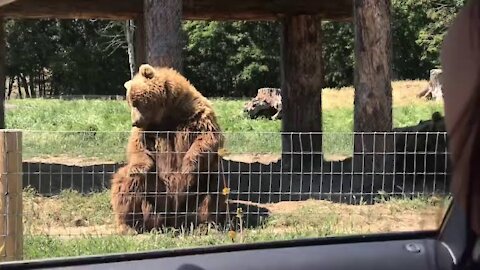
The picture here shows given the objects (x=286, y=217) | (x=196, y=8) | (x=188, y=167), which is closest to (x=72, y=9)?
(x=196, y=8)

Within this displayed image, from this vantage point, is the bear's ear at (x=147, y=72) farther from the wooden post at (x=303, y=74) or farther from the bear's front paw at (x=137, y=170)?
the wooden post at (x=303, y=74)

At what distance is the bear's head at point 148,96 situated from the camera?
292 inches

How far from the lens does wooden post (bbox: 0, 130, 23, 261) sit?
5293mm

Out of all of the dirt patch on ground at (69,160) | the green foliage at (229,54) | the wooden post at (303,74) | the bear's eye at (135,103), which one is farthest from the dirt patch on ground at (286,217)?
the green foliage at (229,54)

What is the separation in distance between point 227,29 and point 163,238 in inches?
1453

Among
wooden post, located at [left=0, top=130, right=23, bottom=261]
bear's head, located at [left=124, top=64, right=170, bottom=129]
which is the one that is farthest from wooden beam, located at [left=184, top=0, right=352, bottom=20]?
wooden post, located at [left=0, top=130, right=23, bottom=261]

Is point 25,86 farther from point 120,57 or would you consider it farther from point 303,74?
point 303,74

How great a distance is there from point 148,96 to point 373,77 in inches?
118

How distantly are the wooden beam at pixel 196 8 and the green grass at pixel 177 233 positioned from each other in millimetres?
4480

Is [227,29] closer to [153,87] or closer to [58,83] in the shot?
[58,83]

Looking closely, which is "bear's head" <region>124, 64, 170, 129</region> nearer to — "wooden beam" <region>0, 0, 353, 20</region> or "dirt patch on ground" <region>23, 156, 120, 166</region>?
"dirt patch on ground" <region>23, 156, 120, 166</region>

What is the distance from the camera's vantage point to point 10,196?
541 centimetres

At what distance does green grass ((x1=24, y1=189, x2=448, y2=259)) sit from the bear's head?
1096mm

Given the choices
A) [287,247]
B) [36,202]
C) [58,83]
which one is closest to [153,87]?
[36,202]
